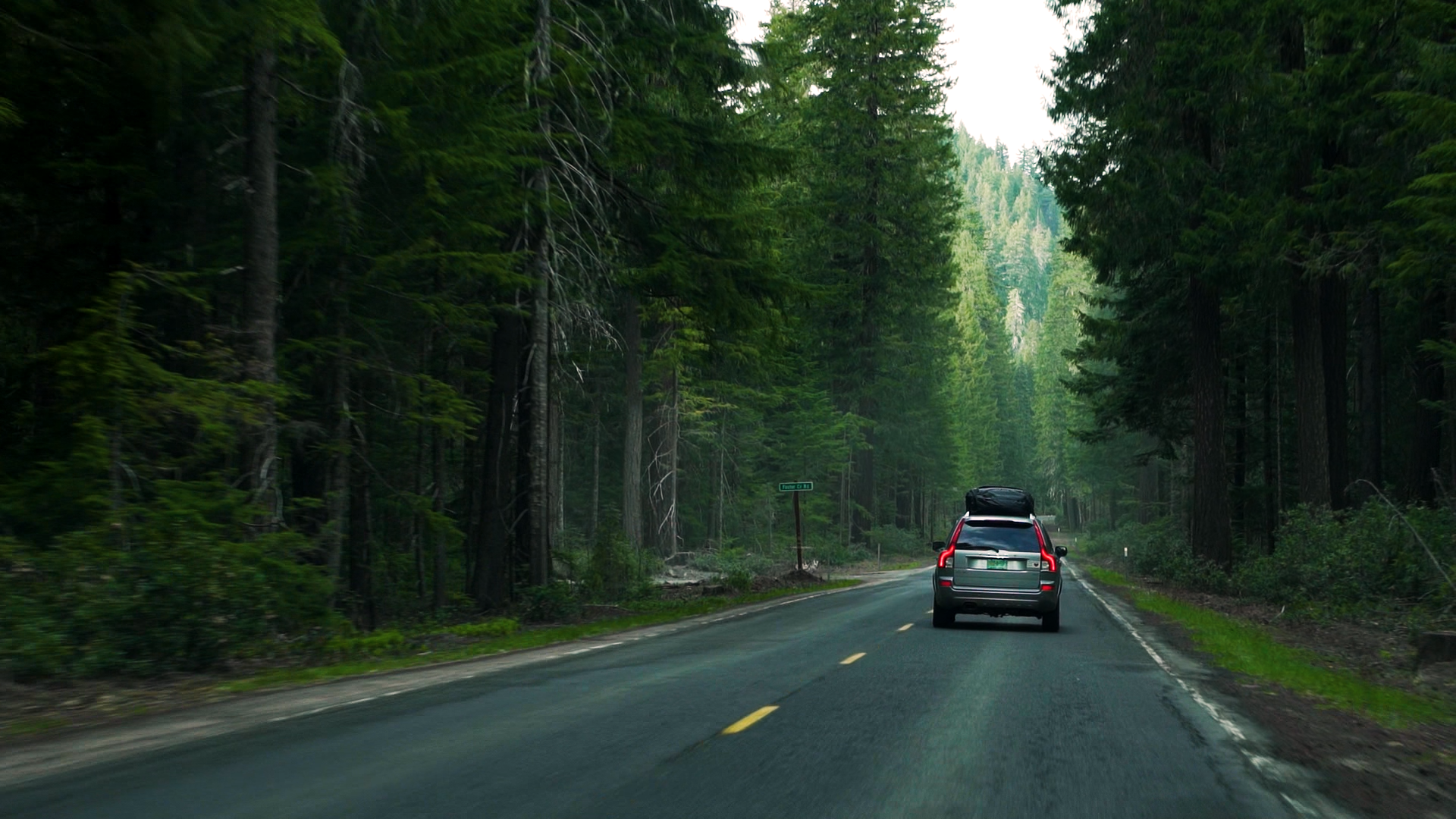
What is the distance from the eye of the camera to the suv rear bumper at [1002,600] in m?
19.5

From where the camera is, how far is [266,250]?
15.6 metres

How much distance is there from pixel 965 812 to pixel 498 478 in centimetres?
1744

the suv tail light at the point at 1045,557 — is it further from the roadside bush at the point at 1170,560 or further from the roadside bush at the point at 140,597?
the roadside bush at the point at 1170,560

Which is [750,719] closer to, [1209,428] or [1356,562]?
[1356,562]

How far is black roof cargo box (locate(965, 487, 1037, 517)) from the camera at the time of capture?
114 feet

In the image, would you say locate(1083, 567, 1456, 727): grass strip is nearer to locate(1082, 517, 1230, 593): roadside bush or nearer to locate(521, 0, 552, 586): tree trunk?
locate(1082, 517, 1230, 593): roadside bush

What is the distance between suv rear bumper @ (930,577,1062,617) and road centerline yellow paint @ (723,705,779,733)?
9.61m

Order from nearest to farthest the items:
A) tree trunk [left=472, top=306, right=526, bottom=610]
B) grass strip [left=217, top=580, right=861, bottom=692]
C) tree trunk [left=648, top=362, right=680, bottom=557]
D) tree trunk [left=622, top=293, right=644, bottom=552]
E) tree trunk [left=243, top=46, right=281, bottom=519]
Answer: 1. grass strip [left=217, top=580, right=861, bottom=692]
2. tree trunk [left=243, top=46, right=281, bottom=519]
3. tree trunk [left=472, top=306, right=526, bottom=610]
4. tree trunk [left=622, top=293, right=644, bottom=552]
5. tree trunk [left=648, top=362, right=680, bottom=557]

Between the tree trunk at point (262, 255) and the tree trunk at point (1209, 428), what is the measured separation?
22.7 meters

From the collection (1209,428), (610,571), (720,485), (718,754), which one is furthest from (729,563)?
(718,754)

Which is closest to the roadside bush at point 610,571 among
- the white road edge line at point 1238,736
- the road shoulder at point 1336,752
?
the white road edge line at point 1238,736

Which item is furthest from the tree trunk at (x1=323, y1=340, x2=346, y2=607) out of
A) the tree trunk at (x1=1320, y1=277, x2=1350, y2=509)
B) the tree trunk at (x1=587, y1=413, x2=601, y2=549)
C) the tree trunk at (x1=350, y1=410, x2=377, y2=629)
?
the tree trunk at (x1=587, y1=413, x2=601, y2=549)

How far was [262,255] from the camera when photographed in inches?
612

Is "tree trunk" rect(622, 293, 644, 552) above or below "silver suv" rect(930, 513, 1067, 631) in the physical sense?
above
